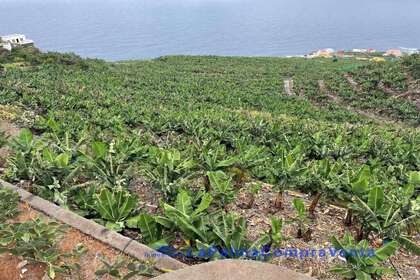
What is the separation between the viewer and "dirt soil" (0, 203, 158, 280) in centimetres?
399

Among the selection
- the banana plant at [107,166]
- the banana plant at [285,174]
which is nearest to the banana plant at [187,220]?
the banana plant at [107,166]

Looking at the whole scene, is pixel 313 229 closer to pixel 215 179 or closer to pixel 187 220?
pixel 215 179

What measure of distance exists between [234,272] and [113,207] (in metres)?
2.18

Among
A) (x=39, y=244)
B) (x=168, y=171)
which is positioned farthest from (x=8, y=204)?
(x=168, y=171)

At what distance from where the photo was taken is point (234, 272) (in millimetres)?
3350

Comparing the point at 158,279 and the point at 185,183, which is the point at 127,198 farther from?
the point at 158,279

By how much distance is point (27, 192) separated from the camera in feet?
17.8

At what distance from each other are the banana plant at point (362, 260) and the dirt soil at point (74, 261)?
6.77ft

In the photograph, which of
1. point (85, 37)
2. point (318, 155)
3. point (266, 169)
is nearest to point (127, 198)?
point (266, 169)

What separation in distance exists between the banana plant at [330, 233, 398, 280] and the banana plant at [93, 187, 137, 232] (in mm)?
2591

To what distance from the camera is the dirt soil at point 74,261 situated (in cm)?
399

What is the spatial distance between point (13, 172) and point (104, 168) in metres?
1.44

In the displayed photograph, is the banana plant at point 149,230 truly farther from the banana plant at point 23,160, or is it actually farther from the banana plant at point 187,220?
the banana plant at point 23,160

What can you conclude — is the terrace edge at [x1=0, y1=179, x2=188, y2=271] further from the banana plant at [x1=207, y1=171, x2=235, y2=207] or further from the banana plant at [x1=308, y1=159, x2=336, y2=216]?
the banana plant at [x1=308, y1=159, x2=336, y2=216]
